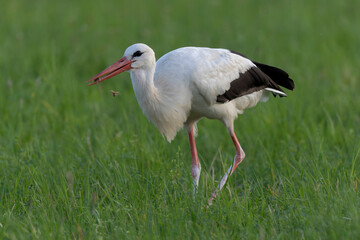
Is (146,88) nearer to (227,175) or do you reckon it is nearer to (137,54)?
(137,54)

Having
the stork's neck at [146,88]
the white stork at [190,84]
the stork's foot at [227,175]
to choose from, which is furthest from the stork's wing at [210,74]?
the stork's foot at [227,175]

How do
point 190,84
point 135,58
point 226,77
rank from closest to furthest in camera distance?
point 135,58 < point 190,84 < point 226,77

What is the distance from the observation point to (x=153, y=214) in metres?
3.72

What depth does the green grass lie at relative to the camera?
3.62 meters

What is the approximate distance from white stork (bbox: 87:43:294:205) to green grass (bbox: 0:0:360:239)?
322 millimetres

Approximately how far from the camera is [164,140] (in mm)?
5051

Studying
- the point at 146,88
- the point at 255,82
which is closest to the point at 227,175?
the point at 146,88

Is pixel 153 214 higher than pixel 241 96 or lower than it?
lower

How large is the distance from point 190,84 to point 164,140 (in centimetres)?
70

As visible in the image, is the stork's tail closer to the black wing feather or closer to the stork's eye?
the black wing feather

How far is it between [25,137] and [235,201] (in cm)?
258

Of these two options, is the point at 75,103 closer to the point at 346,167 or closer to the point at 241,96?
the point at 241,96

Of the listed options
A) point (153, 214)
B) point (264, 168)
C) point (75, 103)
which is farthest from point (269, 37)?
point (153, 214)

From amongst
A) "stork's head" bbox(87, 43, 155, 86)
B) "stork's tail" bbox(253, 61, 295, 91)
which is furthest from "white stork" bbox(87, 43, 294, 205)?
"stork's tail" bbox(253, 61, 295, 91)
